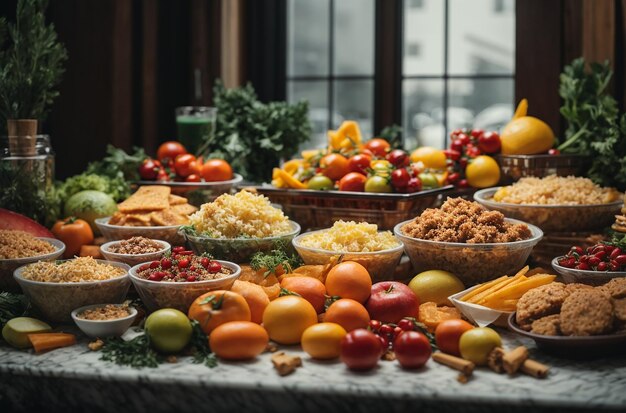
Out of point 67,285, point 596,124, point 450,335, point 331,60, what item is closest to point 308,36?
point 331,60

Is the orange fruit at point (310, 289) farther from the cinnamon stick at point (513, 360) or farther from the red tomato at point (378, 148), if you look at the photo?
the red tomato at point (378, 148)

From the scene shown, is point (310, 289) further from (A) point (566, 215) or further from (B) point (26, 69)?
(B) point (26, 69)

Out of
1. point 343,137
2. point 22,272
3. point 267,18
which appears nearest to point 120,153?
point 343,137

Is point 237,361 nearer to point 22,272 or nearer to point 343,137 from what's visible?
point 22,272

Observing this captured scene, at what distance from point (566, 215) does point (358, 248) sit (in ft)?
3.20

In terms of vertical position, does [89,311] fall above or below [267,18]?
below

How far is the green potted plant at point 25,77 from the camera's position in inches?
130

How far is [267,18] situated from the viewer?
17.6ft

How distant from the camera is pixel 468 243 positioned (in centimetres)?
276

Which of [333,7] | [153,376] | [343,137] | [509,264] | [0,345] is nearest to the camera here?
[153,376]

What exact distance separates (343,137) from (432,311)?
155 centimetres

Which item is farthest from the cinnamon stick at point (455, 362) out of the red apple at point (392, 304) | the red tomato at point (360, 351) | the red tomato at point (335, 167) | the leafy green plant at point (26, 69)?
the leafy green plant at point (26, 69)

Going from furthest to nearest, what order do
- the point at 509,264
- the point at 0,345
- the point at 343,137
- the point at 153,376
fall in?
the point at 343,137
the point at 509,264
the point at 0,345
the point at 153,376

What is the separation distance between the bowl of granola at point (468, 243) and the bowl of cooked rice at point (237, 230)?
0.49 meters
